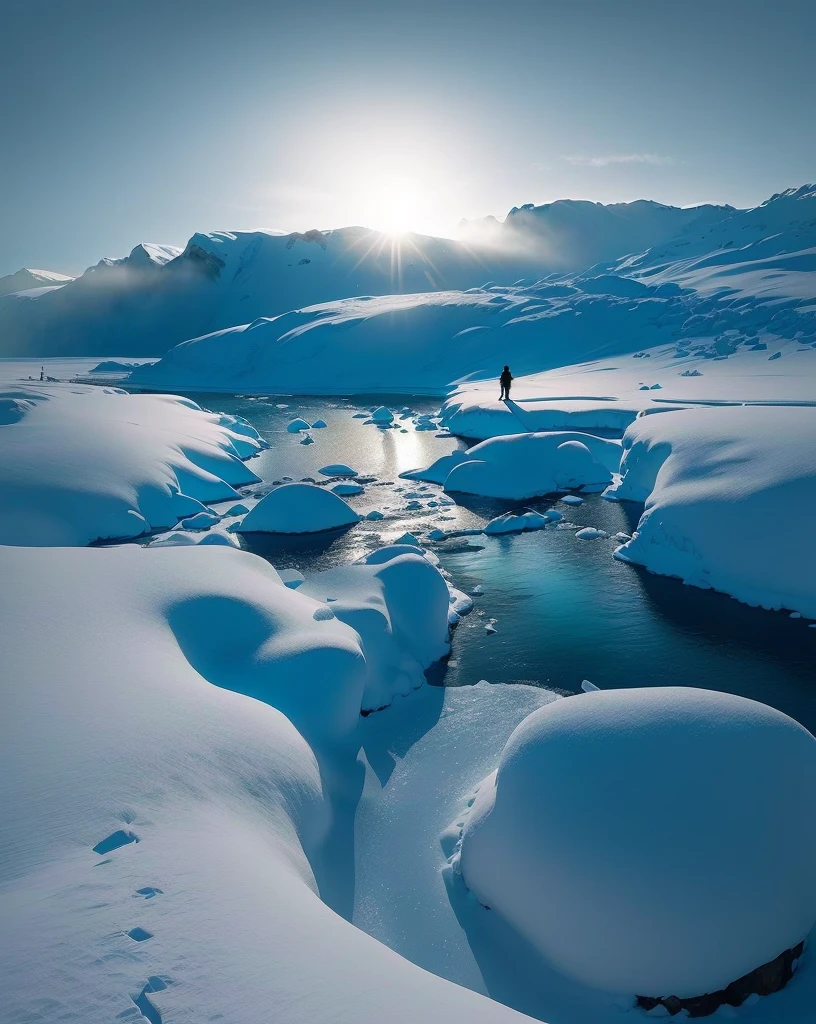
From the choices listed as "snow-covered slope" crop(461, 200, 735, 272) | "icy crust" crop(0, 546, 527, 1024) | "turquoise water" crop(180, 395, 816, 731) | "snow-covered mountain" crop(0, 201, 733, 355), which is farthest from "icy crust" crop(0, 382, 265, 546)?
"snow-covered slope" crop(461, 200, 735, 272)

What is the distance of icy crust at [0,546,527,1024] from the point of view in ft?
10.3

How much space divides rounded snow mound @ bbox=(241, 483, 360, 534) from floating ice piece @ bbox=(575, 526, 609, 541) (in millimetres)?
6136

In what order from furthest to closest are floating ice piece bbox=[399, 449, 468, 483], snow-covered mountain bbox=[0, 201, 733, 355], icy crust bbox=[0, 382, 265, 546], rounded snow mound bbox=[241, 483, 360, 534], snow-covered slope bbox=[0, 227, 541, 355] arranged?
snow-covered mountain bbox=[0, 201, 733, 355] → snow-covered slope bbox=[0, 227, 541, 355] → floating ice piece bbox=[399, 449, 468, 483] → rounded snow mound bbox=[241, 483, 360, 534] → icy crust bbox=[0, 382, 265, 546]

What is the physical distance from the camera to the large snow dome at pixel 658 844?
4629 mm

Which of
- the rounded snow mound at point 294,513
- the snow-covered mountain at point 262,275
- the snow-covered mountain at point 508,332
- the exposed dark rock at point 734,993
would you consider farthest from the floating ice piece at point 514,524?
the snow-covered mountain at point 262,275

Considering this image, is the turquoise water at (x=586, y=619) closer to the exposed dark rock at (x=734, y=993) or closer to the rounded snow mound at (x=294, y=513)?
the rounded snow mound at (x=294, y=513)

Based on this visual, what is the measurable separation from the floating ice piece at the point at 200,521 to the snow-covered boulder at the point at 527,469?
737cm

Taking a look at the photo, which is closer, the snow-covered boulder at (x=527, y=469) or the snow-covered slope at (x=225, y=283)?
the snow-covered boulder at (x=527, y=469)

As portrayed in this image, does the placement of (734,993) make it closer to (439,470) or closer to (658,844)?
(658,844)

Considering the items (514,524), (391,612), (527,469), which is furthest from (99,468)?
(527,469)

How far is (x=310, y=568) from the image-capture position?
46.9 feet

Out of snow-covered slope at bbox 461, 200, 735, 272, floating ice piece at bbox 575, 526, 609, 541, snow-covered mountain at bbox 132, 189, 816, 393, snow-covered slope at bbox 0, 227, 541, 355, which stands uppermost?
snow-covered slope at bbox 461, 200, 735, 272

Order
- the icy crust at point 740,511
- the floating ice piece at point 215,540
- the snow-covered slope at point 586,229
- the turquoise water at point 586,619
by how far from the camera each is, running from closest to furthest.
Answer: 1. the turquoise water at point 586,619
2. the icy crust at point 740,511
3. the floating ice piece at point 215,540
4. the snow-covered slope at point 586,229

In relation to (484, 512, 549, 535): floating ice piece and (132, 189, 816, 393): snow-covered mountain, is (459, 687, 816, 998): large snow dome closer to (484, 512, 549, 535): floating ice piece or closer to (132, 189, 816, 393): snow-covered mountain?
(484, 512, 549, 535): floating ice piece
